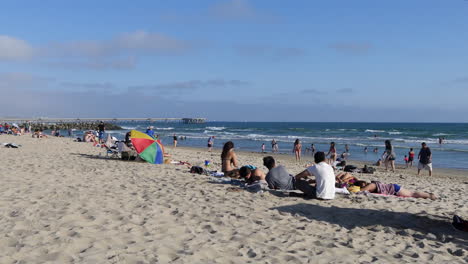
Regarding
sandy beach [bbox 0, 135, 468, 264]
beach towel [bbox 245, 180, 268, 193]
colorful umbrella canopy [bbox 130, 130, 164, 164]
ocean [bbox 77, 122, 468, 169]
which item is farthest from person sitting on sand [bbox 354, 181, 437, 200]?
ocean [bbox 77, 122, 468, 169]

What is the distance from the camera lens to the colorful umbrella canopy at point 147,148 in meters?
11.9

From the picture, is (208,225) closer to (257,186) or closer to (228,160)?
(257,186)

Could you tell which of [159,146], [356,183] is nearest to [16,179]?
[159,146]

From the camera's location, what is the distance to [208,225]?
17.5ft

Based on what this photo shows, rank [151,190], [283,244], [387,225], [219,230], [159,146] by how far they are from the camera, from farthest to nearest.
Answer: [159,146] → [151,190] → [387,225] → [219,230] → [283,244]

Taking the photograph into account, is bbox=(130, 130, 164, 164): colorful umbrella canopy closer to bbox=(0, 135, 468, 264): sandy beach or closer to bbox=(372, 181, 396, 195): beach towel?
bbox=(0, 135, 468, 264): sandy beach

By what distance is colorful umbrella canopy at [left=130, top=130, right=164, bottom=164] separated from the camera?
11930 millimetres

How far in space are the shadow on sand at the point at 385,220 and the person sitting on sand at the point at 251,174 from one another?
1917 mm

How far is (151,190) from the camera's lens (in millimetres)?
7691

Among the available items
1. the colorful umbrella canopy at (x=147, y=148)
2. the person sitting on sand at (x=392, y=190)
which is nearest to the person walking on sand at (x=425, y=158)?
the person sitting on sand at (x=392, y=190)

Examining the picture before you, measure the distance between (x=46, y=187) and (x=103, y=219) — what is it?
279 centimetres

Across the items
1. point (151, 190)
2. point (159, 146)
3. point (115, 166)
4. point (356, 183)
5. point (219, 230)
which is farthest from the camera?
point (159, 146)

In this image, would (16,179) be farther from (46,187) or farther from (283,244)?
(283,244)

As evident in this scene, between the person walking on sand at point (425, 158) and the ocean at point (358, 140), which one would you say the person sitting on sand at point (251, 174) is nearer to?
the person walking on sand at point (425, 158)
